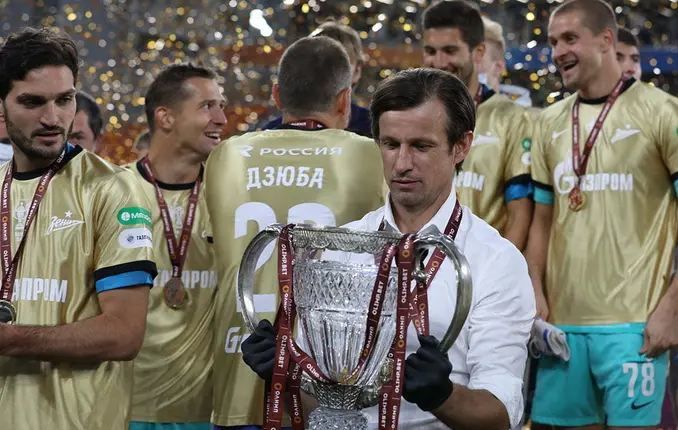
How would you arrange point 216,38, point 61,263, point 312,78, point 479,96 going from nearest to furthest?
point 61,263 → point 312,78 → point 479,96 → point 216,38

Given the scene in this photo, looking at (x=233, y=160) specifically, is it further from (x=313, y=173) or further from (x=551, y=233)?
(x=551, y=233)

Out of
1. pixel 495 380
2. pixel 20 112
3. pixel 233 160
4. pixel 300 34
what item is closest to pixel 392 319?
pixel 495 380

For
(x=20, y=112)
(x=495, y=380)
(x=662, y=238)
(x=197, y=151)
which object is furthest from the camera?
(x=197, y=151)

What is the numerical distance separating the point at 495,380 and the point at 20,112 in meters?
1.50

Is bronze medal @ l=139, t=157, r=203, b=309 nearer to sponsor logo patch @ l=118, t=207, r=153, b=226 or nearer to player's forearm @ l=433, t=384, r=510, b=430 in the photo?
sponsor logo patch @ l=118, t=207, r=153, b=226

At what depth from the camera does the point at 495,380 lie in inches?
93.8

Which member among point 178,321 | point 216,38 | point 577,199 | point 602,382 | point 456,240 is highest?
point 216,38

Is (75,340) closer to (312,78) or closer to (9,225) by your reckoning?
(9,225)

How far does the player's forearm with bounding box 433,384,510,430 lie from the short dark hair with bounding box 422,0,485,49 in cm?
256

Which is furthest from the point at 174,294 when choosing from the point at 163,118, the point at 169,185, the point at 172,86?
the point at 172,86

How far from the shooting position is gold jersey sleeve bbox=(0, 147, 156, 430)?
3.04 metres

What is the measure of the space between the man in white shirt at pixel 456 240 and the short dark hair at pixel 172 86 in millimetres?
2352

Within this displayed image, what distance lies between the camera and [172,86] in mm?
4855

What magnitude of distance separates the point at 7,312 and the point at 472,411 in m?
1.30
